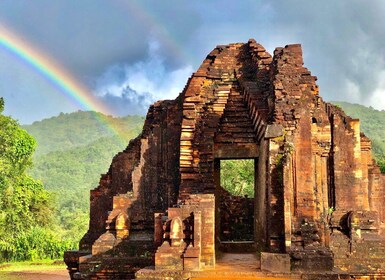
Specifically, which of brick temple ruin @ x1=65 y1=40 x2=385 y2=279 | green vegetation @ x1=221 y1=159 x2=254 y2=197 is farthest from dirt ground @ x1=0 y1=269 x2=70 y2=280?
brick temple ruin @ x1=65 y1=40 x2=385 y2=279

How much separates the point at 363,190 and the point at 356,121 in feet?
5.14

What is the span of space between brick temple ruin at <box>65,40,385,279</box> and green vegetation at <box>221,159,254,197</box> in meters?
17.1

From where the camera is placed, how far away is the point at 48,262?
30.9 m

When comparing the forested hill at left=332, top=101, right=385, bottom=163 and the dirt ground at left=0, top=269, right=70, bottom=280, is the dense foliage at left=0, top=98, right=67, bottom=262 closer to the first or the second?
the dirt ground at left=0, top=269, right=70, bottom=280

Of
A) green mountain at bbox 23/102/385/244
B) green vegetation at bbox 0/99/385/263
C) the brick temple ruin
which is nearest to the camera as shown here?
the brick temple ruin

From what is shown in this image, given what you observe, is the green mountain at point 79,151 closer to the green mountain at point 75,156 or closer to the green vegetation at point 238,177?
the green mountain at point 75,156

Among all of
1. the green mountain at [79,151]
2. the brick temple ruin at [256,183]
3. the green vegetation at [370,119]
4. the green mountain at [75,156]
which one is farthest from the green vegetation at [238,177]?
the green vegetation at [370,119]

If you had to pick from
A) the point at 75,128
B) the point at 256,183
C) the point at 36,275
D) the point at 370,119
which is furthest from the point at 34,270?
the point at 75,128

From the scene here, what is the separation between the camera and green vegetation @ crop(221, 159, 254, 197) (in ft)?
101

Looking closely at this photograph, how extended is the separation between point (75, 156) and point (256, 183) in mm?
85074

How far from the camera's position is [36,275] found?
24.1 metres

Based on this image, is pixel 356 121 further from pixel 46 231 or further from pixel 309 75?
pixel 46 231

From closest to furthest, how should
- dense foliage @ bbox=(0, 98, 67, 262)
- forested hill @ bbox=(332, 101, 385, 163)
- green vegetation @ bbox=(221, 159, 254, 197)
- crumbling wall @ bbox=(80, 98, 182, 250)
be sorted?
crumbling wall @ bbox=(80, 98, 182, 250) < dense foliage @ bbox=(0, 98, 67, 262) < green vegetation @ bbox=(221, 159, 254, 197) < forested hill @ bbox=(332, 101, 385, 163)

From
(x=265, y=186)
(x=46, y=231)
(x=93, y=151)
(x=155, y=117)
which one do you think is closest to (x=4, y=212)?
(x=46, y=231)
